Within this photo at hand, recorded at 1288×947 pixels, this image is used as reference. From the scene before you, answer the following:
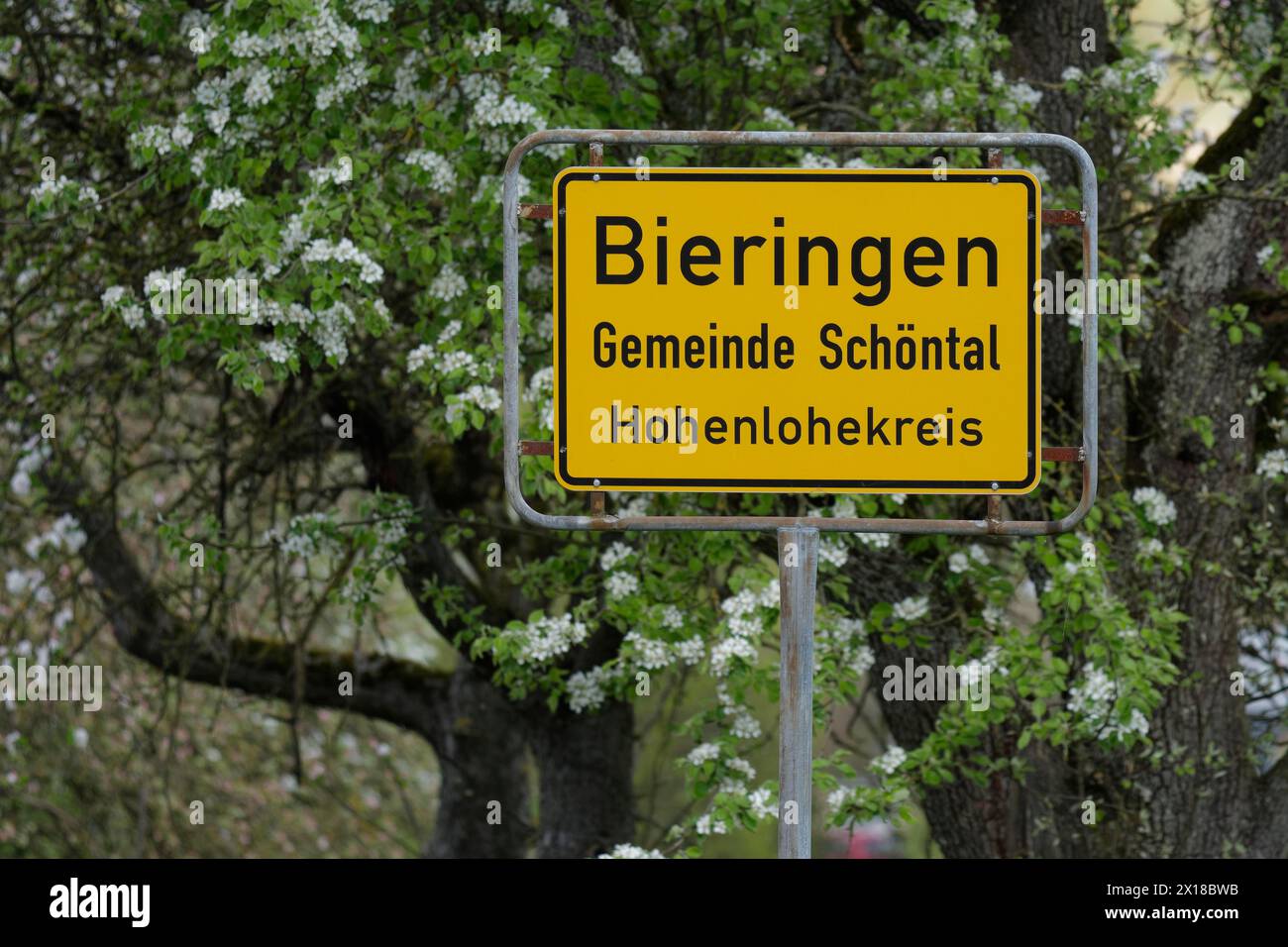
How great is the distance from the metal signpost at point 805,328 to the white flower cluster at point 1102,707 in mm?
2039

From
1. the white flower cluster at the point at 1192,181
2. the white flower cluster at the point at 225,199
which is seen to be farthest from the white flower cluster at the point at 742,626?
the white flower cluster at the point at 1192,181

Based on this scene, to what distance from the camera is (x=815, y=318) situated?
9.33 ft

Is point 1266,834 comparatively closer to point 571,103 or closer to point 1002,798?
point 1002,798

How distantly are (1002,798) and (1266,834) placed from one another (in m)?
0.98

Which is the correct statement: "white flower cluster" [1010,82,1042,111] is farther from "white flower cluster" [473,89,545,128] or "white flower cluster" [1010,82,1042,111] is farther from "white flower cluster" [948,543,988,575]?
"white flower cluster" [473,89,545,128]

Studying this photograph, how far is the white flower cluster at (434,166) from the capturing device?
4938 mm

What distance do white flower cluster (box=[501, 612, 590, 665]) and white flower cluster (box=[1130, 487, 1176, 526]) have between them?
1.95 metres

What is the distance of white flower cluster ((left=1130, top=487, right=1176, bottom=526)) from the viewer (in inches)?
208

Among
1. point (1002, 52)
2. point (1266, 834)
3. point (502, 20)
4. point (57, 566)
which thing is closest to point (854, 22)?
point (1002, 52)

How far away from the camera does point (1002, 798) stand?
6.00m

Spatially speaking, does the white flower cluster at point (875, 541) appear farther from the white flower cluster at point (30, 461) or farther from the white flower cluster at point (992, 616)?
the white flower cluster at point (30, 461)

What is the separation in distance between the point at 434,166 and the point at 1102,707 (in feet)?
8.83

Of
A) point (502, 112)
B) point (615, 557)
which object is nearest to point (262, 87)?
point (502, 112)

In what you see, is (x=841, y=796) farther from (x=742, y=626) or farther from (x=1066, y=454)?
(x=1066, y=454)
